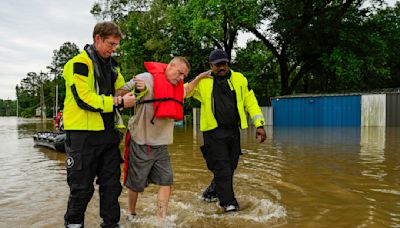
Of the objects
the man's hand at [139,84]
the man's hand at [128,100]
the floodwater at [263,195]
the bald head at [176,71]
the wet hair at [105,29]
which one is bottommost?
the floodwater at [263,195]

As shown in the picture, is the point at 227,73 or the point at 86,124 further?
the point at 227,73

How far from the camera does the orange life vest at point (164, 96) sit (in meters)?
3.57

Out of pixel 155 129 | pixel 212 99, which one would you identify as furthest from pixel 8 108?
pixel 155 129

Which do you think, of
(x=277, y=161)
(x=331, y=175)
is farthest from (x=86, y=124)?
(x=277, y=161)

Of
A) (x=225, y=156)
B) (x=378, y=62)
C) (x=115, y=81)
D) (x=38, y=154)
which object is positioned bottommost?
(x=38, y=154)

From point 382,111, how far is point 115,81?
21.9 metres

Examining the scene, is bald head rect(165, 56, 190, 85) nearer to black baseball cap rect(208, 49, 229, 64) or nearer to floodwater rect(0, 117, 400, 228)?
black baseball cap rect(208, 49, 229, 64)

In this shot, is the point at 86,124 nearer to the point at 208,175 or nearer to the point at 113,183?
the point at 113,183

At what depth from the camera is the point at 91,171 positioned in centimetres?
318

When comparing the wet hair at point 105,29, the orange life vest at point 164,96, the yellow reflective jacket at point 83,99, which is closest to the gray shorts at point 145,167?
the orange life vest at point 164,96

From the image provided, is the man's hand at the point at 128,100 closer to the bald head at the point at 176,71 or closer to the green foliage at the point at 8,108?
the bald head at the point at 176,71

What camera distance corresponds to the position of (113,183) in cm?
331

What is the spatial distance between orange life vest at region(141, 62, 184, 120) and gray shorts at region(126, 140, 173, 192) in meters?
0.39

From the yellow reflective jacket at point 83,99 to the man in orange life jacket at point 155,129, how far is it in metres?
0.53
